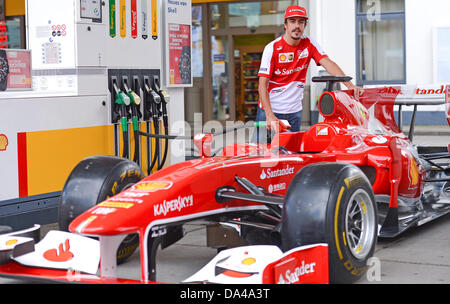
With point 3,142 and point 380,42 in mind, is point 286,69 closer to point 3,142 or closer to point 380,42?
point 3,142

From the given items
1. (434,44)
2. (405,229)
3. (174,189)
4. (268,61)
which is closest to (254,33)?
(434,44)

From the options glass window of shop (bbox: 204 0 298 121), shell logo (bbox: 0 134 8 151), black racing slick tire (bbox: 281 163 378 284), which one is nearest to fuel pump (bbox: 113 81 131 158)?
shell logo (bbox: 0 134 8 151)

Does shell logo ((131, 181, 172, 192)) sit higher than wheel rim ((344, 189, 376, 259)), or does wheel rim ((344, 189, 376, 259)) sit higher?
shell logo ((131, 181, 172, 192))

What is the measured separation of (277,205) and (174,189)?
703mm

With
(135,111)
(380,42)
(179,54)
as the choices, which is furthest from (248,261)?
(380,42)

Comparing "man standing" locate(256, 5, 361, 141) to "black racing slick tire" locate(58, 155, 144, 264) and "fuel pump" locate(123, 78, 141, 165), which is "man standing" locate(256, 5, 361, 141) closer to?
"fuel pump" locate(123, 78, 141, 165)

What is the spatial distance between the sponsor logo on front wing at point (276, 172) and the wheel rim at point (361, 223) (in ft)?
2.45

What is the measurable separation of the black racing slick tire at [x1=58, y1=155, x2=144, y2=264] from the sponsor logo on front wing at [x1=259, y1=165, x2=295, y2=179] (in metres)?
0.86

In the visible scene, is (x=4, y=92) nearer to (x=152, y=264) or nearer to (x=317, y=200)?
(x=152, y=264)

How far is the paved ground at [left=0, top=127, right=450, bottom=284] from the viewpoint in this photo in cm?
437

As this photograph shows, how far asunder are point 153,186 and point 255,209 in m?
0.89
